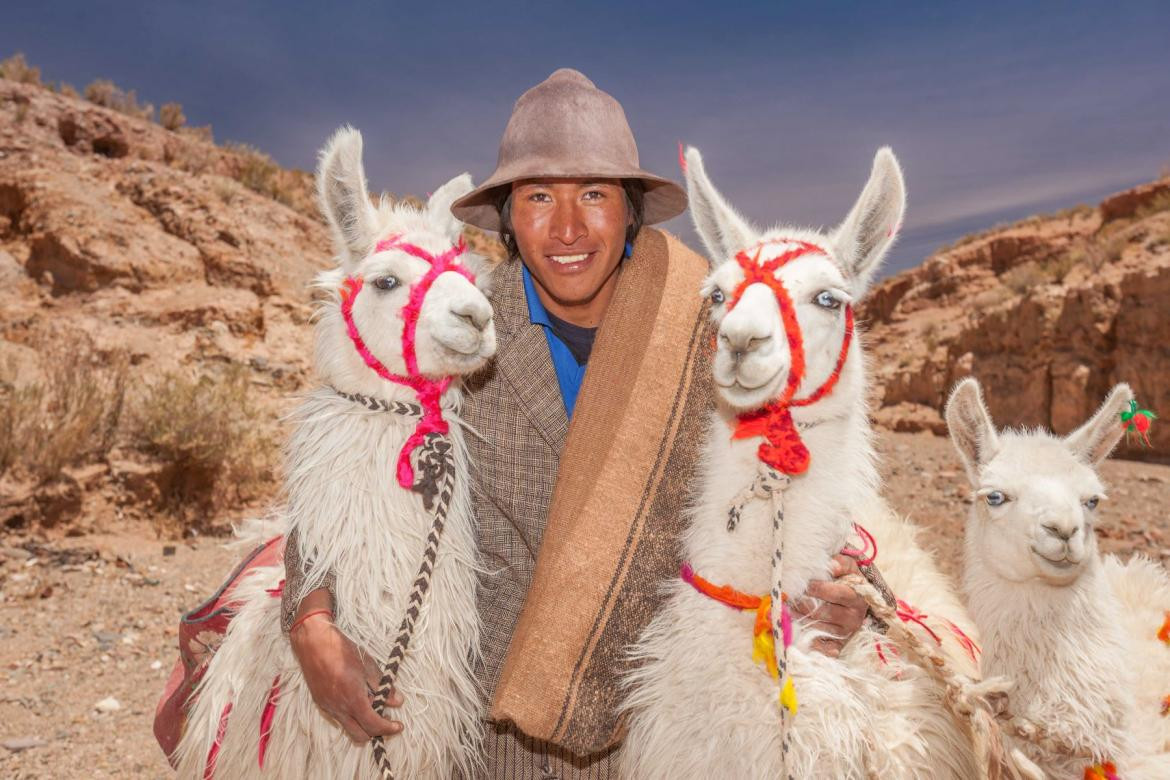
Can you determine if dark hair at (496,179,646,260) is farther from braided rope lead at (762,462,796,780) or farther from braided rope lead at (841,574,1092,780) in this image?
braided rope lead at (841,574,1092,780)

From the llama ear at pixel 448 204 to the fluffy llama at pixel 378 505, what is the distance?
0.08 m

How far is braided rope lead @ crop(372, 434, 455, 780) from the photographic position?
1.64 metres

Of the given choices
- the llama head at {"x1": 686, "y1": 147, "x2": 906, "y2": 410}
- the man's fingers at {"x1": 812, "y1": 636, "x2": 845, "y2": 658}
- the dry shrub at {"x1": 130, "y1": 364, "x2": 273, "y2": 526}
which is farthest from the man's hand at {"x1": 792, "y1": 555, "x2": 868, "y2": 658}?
the dry shrub at {"x1": 130, "y1": 364, "x2": 273, "y2": 526}

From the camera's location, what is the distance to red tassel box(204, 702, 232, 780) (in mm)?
1874

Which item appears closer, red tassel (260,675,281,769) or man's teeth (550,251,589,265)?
red tassel (260,675,281,769)

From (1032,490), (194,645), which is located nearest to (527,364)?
(194,645)

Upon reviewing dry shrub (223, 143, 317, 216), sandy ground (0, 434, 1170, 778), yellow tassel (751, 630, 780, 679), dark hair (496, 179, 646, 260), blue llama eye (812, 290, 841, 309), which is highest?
dry shrub (223, 143, 317, 216)

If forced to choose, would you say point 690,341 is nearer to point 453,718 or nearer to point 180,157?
point 453,718

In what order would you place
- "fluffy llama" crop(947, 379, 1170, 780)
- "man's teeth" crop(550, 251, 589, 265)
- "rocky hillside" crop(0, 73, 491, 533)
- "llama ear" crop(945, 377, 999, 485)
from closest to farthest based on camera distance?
"fluffy llama" crop(947, 379, 1170, 780) → "llama ear" crop(945, 377, 999, 485) → "man's teeth" crop(550, 251, 589, 265) → "rocky hillside" crop(0, 73, 491, 533)

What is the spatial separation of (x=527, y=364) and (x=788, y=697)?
109 cm

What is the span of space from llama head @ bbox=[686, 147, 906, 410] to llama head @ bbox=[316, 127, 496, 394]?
0.57 metres

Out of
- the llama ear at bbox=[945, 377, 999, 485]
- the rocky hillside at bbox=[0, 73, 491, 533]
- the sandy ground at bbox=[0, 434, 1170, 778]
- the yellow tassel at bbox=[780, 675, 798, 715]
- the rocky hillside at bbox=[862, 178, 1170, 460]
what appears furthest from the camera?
the rocky hillside at bbox=[862, 178, 1170, 460]

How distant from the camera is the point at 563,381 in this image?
2184 mm

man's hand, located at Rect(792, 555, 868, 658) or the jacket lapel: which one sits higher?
the jacket lapel
